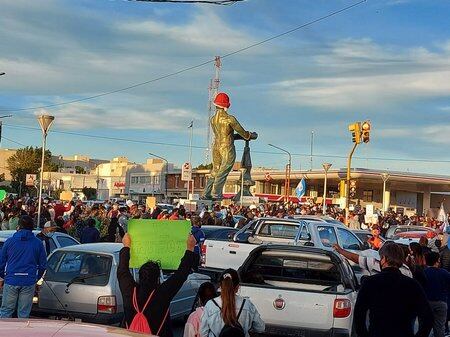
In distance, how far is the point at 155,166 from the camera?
113688mm

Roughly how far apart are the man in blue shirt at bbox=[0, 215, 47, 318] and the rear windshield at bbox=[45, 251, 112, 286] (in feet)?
1.96

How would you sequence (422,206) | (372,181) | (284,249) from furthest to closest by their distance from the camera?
(422,206) → (372,181) → (284,249)

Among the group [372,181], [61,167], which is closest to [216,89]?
[372,181]

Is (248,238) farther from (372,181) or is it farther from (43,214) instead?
(372,181)

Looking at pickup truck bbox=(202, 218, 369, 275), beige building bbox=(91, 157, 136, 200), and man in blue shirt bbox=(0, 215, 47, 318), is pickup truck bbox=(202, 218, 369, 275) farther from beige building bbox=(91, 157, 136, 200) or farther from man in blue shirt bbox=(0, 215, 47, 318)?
beige building bbox=(91, 157, 136, 200)

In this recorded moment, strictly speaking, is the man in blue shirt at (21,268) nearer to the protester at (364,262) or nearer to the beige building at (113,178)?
the protester at (364,262)

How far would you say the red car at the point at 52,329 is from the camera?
10.5ft

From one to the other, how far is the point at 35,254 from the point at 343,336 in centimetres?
423

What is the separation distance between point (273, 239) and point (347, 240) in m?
1.71

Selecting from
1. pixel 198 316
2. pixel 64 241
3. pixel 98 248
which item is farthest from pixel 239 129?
pixel 198 316

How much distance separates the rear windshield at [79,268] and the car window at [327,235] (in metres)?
7.19

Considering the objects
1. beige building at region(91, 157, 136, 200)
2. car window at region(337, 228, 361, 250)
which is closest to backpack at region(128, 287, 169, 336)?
car window at region(337, 228, 361, 250)

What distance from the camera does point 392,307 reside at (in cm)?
612

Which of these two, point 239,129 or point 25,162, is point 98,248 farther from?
point 25,162
